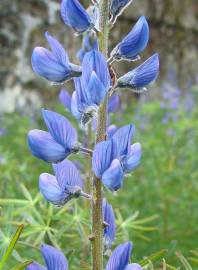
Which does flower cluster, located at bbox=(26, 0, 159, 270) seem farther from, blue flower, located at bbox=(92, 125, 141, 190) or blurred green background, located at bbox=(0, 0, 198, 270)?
blurred green background, located at bbox=(0, 0, 198, 270)

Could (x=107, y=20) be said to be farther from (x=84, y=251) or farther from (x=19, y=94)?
(x=19, y=94)

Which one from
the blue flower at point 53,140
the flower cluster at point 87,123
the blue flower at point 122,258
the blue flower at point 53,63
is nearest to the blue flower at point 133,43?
the flower cluster at point 87,123

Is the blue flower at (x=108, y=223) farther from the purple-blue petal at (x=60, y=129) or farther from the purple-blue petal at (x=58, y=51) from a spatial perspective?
the purple-blue petal at (x=58, y=51)

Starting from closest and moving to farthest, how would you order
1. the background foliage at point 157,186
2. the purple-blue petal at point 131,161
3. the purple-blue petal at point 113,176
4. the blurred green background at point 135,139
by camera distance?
the purple-blue petal at point 113,176 → the purple-blue petal at point 131,161 → the blurred green background at point 135,139 → the background foliage at point 157,186

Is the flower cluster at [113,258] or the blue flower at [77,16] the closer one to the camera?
the flower cluster at [113,258]

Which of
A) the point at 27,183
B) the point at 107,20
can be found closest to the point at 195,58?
the point at 27,183

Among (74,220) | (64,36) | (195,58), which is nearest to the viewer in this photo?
(74,220)

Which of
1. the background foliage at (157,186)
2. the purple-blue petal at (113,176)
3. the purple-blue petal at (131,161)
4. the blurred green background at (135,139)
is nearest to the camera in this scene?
the purple-blue petal at (113,176)
